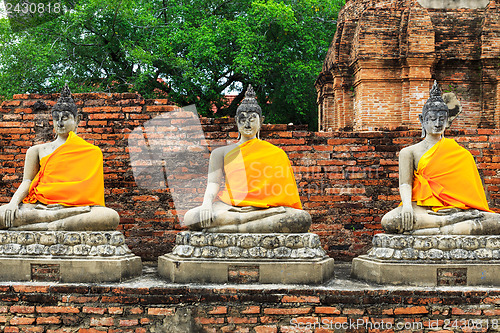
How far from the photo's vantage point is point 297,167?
6.57 metres

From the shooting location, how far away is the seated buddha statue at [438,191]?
4637 mm

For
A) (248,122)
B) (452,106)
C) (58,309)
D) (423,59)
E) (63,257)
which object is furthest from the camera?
(423,59)

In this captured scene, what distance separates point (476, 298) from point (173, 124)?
4.27 meters

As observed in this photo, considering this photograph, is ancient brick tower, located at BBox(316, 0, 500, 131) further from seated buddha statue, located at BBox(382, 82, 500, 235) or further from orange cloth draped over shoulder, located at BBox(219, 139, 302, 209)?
orange cloth draped over shoulder, located at BBox(219, 139, 302, 209)

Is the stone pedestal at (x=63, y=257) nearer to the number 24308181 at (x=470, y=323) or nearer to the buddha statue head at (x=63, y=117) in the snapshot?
the buddha statue head at (x=63, y=117)

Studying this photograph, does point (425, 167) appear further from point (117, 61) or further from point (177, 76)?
point (117, 61)

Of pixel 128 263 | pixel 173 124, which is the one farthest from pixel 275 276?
pixel 173 124

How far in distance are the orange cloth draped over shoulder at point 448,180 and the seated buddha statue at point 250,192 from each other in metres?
1.25

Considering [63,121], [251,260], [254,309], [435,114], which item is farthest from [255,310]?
[63,121]

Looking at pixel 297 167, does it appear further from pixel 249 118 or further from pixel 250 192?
pixel 250 192

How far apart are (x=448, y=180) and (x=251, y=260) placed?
2128 mm

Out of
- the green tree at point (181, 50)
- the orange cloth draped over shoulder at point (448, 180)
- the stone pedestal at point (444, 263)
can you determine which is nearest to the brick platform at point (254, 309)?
the stone pedestal at point (444, 263)

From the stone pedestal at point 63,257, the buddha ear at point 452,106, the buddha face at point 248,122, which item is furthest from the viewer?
the buddha ear at point 452,106

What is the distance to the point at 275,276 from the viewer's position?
15.0 feet
